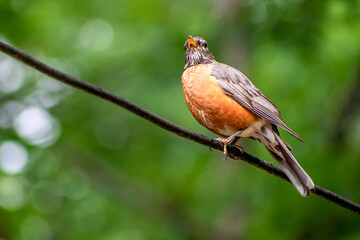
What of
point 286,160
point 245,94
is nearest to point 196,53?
point 245,94

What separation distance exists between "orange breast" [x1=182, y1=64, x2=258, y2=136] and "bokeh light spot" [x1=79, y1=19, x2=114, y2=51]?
15.7 feet

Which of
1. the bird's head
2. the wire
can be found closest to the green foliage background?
the bird's head

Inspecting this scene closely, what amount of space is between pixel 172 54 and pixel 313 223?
3.32 metres

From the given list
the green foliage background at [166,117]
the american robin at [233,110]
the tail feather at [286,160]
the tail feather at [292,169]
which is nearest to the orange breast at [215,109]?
the american robin at [233,110]

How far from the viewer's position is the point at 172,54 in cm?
753

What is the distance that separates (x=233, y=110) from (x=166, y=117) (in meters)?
3.74

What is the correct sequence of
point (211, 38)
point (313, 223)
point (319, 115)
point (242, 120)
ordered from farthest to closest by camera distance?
point (211, 38), point (319, 115), point (313, 223), point (242, 120)

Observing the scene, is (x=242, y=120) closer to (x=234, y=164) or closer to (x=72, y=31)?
(x=234, y=164)

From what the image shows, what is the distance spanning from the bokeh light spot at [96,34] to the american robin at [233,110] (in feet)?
15.2

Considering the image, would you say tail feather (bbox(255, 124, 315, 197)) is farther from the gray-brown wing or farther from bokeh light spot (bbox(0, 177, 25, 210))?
bokeh light spot (bbox(0, 177, 25, 210))

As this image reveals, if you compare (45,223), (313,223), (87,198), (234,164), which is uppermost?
(313,223)

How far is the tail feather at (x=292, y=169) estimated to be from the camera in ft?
10.1

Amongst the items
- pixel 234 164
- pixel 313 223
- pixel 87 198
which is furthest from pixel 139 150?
pixel 313 223

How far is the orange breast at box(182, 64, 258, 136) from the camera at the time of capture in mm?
3656
